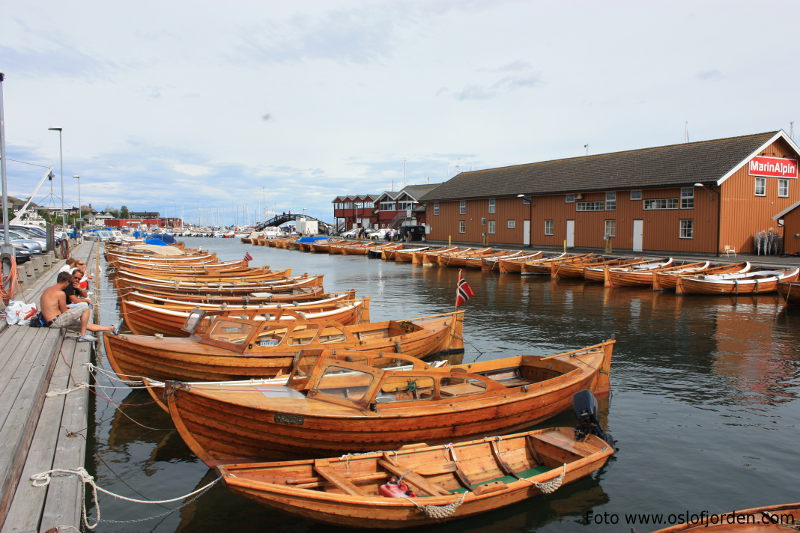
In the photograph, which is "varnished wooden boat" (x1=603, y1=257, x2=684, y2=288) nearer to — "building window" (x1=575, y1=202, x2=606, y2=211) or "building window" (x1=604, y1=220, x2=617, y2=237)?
"building window" (x1=604, y1=220, x2=617, y2=237)

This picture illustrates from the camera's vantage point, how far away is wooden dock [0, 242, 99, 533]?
626cm

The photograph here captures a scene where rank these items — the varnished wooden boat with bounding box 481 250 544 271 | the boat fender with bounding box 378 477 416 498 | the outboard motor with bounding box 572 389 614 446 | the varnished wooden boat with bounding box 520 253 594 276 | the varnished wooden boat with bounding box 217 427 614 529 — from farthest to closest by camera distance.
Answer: the varnished wooden boat with bounding box 481 250 544 271
the varnished wooden boat with bounding box 520 253 594 276
the outboard motor with bounding box 572 389 614 446
the boat fender with bounding box 378 477 416 498
the varnished wooden boat with bounding box 217 427 614 529

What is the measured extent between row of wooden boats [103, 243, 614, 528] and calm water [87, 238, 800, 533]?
2.35 feet

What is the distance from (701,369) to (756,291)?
648 inches

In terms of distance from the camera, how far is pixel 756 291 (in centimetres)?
2856

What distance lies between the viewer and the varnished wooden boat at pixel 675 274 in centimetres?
3064

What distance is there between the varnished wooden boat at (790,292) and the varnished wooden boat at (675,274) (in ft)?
16.8

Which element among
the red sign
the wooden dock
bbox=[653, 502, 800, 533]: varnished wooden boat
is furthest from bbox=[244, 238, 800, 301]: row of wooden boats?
the wooden dock

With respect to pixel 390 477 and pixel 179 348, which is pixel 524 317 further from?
pixel 390 477

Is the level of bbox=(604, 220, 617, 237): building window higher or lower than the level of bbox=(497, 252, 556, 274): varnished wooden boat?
higher

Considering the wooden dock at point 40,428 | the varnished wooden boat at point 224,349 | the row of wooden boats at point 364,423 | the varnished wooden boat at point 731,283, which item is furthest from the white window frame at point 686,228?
the wooden dock at point 40,428

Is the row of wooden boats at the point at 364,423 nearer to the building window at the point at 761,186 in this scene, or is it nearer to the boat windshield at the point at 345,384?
the boat windshield at the point at 345,384

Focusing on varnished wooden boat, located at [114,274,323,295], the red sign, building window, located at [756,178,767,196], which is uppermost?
the red sign

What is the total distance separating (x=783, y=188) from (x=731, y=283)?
1647cm
